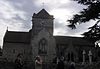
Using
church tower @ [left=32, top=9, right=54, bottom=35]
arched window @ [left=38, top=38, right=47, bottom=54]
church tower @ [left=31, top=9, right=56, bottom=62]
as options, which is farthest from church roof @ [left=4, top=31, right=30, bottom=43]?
arched window @ [left=38, top=38, right=47, bottom=54]

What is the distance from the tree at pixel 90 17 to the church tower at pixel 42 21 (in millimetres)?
45715

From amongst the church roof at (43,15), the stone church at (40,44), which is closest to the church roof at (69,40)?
the stone church at (40,44)

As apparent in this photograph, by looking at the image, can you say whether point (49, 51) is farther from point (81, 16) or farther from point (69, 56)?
point (81, 16)

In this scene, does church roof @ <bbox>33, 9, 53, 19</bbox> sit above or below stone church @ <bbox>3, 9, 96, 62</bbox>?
above

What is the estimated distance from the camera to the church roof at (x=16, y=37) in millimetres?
67188

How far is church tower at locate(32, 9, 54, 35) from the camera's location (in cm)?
6638

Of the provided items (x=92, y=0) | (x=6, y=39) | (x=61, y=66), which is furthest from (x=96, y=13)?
(x=6, y=39)

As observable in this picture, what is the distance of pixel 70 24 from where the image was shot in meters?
20.2

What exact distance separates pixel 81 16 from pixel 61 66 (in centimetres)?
437

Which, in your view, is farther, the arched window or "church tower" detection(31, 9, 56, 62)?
the arched window

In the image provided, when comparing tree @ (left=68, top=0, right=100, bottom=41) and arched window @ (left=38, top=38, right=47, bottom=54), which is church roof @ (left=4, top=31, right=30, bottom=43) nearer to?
arched window @ (left=38, top=38, right=47, bottom=54)

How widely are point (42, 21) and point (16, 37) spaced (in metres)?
8.71

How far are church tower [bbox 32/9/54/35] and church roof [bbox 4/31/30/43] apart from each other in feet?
12.0

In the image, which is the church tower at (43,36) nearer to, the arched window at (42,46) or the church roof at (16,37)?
the arched window at (42,46)
